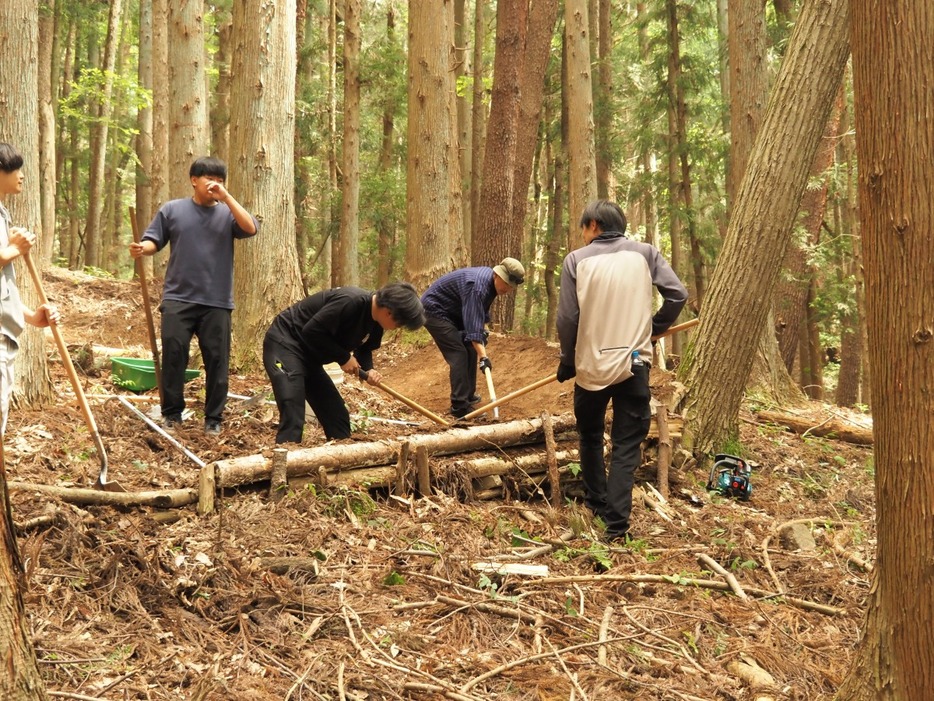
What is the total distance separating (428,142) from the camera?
1195 cm

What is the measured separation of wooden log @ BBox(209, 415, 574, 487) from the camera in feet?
16.8

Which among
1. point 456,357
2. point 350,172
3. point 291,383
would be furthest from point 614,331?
point 350,172

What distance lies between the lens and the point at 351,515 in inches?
206

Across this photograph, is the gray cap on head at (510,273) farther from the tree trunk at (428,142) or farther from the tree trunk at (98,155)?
the tree trunk at (98,155)

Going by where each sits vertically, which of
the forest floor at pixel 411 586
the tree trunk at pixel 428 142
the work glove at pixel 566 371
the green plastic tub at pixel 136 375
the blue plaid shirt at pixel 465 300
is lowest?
the forest floor at pixel 411 586

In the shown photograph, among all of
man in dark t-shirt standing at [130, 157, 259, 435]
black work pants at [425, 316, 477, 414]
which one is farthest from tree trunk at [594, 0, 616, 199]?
man in dark t-shirt standing at [130, 157, 259, 435]

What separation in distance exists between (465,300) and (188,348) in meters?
2.63

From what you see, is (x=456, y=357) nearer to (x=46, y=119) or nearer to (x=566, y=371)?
(x=566, y=371)

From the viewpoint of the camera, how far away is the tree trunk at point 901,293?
2.57 meters

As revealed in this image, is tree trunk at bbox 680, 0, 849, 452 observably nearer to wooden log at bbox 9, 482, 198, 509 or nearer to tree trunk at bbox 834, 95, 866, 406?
wooden log at bbox 9, 482, 198, 509

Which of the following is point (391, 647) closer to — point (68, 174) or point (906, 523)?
point (906, 523)

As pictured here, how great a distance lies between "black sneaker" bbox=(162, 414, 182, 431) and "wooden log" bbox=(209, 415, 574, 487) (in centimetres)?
158

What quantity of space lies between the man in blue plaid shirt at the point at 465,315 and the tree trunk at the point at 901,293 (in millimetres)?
5057

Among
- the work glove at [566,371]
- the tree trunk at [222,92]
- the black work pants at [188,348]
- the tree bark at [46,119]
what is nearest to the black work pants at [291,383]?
the black work pants at [188,348]
